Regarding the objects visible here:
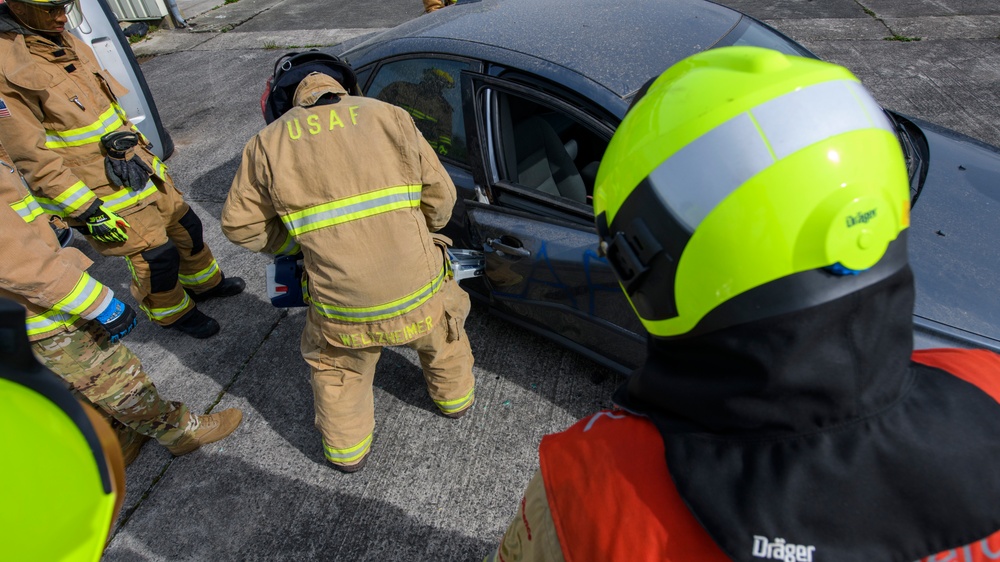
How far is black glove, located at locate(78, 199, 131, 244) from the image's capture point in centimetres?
265

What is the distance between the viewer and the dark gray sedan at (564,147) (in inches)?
81.3

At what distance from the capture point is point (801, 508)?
2.29ft

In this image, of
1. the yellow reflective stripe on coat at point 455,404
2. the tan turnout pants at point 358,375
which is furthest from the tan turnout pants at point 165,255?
the yellow reflective stripe on coat at point 455,404

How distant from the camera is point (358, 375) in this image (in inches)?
94.7

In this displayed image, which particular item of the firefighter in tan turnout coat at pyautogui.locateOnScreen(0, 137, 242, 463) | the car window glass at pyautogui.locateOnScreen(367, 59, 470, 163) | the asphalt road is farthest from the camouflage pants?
the car window glass at pyautogui.locateOnScreen(367, 59, 470, 163)

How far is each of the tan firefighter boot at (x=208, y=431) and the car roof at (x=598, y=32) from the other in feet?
6.78

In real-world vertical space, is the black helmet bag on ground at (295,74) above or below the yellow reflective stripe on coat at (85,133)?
above

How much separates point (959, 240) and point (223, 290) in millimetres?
3767

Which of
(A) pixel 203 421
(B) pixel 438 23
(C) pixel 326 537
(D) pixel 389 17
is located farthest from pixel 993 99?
(D) pixel 389 17

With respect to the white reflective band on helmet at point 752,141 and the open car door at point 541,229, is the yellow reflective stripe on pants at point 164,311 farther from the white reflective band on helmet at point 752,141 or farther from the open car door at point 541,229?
the white reflective band on helmet at point 752,141

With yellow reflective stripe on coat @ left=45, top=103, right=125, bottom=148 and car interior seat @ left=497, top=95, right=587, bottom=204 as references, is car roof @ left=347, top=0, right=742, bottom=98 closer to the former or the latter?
car interior seat @ left=497, top=95, right=587, bottom=204

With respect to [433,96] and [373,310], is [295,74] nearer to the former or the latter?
[433,96]

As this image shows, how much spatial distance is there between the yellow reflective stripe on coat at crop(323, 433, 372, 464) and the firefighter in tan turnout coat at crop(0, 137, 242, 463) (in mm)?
671

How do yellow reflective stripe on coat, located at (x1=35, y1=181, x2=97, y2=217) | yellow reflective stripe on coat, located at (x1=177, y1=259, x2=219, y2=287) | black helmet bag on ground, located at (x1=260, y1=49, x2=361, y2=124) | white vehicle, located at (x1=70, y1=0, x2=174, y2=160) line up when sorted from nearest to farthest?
black helmet bag on ground, located at (x1=260, y1=49, x2=361, y2=124)
yellow reflective stripe on coat, located at (x1=35, y1=181, x2=97, y2=217)
yellow reflective stripe on coat, located at (x1=177, y1=259, x2=219, y2=287)
white vehicle, located at (x1=70, y1=0, x2=174, y2=160)
